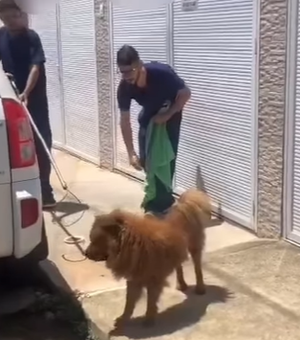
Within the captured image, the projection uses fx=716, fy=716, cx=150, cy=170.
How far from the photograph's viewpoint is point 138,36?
7457 mm

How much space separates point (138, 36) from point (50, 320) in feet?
12.8

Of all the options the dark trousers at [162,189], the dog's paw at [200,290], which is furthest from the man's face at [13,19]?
the dog's paw at [200,290]

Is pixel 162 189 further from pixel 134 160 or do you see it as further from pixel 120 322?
pixel 120 322

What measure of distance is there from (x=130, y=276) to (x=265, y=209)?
1.83m

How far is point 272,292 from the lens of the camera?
14.9ft


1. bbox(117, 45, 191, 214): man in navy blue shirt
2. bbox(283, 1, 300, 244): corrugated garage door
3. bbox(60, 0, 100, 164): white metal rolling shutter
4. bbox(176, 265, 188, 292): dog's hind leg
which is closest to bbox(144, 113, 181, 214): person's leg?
bbox(117, 45, 191, 214): man in navy blue shirt

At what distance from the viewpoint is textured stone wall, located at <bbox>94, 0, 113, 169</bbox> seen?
8.16 m

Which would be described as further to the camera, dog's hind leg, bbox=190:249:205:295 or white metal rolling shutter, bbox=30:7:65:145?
white metal rolling shutter, bbox=30:7:65:145

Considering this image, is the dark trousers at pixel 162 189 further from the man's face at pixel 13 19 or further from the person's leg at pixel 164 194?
the man's face at pixel 13 19

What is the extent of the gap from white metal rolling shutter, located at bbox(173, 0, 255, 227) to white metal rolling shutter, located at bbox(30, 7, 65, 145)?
3512mm

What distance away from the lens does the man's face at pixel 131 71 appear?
501cm

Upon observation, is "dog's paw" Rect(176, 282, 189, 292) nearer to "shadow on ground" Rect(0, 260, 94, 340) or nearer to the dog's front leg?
the dog's front leg

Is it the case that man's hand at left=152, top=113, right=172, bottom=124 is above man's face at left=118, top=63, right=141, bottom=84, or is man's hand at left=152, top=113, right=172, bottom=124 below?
below

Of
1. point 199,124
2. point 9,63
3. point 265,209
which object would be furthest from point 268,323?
point 9,63
